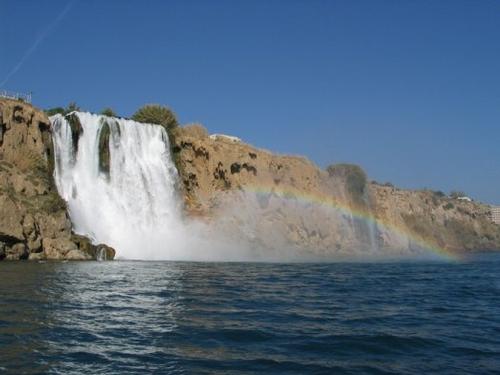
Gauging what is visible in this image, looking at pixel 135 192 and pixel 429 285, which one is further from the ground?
pixel 135 192

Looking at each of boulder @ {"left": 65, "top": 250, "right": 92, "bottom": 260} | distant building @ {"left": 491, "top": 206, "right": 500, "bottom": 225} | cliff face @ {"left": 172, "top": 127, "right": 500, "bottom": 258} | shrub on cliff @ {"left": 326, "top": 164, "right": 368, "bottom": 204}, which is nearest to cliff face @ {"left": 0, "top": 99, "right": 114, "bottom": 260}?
boulder @ {"left": 65, "top": 250, "right": 92, "bottom": 260}

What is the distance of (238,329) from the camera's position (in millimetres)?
11578

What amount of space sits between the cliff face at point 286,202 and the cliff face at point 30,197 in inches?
652

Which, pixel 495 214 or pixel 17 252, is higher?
pixel 495 214

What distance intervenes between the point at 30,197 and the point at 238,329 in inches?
1058

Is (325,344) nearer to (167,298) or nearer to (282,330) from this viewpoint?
(282,330)

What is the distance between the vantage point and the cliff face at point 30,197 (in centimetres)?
3262

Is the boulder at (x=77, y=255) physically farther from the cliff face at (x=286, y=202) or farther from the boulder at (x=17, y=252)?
the cliff face at (x=286, y=202)

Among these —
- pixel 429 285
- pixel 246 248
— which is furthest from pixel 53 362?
pixel 246 248

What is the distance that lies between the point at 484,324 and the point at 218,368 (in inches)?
295

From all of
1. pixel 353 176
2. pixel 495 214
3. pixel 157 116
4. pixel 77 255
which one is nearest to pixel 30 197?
pixel 77 255

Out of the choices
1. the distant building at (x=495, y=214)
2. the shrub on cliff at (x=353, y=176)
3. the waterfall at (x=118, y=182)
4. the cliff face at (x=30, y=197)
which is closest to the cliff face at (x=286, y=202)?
the shrub on cliff at (x=353, y=176)

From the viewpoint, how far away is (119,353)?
9398 mm

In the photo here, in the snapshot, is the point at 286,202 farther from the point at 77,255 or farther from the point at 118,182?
the point at 77,255
